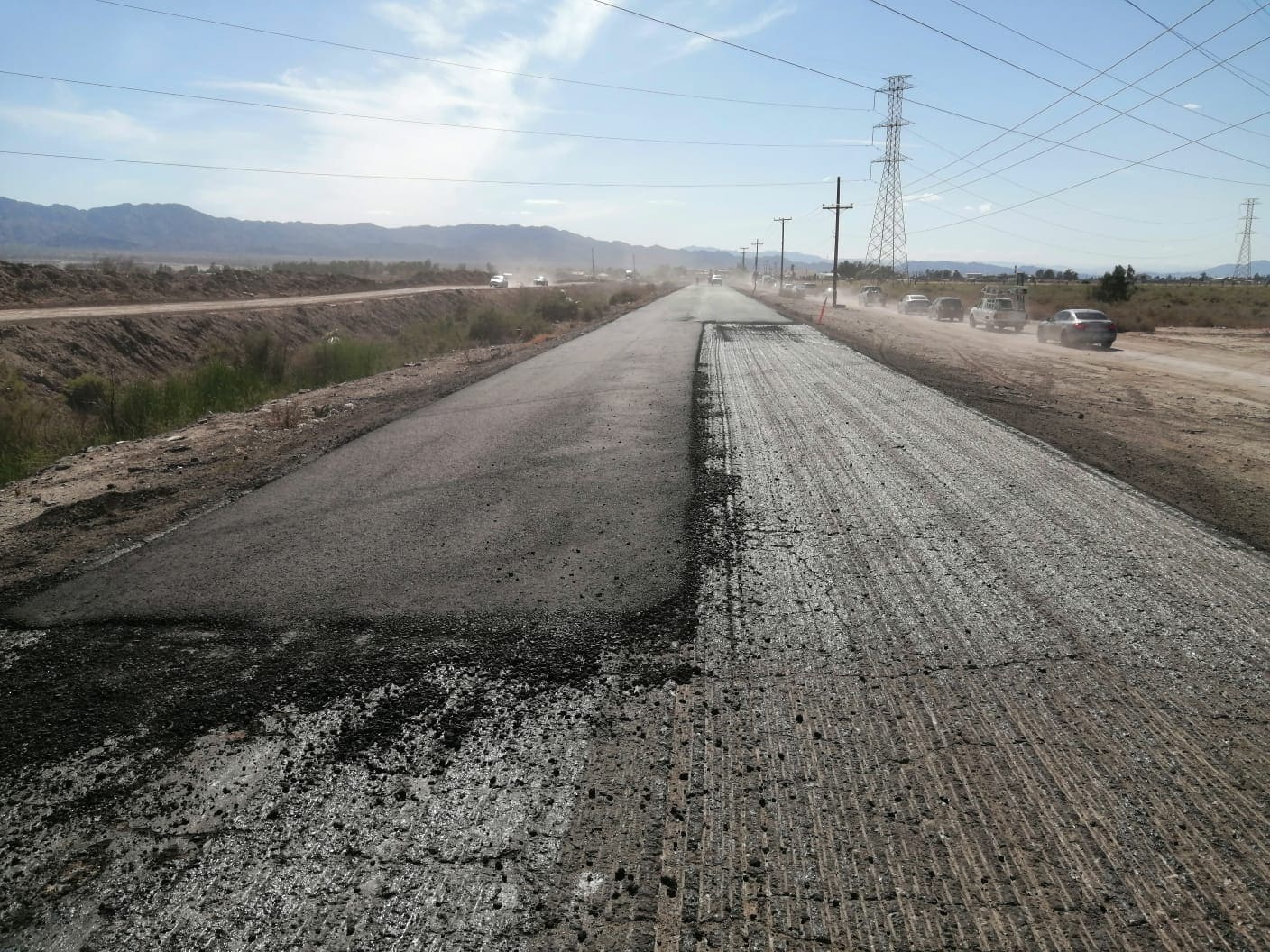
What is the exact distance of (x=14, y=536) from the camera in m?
6.75

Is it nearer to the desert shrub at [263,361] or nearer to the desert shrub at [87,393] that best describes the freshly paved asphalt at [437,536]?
the desert shrub at [87,393]

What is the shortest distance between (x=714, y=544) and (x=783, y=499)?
4.85ft

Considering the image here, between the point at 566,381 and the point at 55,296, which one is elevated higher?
the point at 55,296

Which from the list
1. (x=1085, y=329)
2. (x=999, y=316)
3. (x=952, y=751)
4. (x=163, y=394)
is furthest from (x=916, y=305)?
(x=952, y=751)

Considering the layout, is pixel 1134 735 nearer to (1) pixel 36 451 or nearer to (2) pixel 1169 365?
→ (1) pixel 36 451

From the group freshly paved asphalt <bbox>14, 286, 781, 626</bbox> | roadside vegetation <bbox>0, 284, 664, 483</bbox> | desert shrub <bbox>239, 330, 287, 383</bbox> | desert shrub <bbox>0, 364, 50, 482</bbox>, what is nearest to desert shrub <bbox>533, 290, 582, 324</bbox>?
roadside vegetation <bbox>0, 284, 664, 483</bbox>

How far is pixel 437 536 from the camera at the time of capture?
20.9 ft

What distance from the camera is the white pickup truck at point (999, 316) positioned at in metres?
38.7

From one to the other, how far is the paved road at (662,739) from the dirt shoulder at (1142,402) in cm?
163

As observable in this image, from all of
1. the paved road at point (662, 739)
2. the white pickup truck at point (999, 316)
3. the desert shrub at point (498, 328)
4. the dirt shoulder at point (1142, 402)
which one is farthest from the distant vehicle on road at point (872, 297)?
the paved road at point (662, 739)

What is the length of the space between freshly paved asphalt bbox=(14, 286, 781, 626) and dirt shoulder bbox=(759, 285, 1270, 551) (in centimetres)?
496

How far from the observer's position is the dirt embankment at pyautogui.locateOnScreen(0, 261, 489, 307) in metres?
32.6

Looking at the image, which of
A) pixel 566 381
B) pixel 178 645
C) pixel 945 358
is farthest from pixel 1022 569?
pixel 945 358

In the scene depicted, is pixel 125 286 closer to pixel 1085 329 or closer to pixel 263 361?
pixel 263 361
